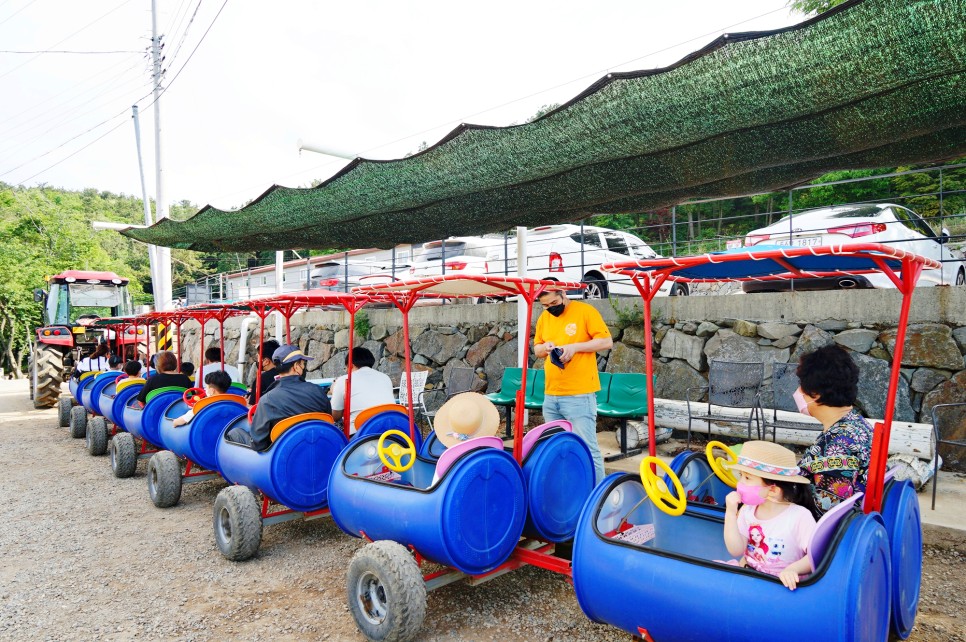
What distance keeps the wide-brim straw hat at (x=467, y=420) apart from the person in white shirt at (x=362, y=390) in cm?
146

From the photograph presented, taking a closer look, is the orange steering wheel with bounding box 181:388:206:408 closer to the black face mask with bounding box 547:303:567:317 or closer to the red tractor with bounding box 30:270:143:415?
the black face mask with bounding box 547:303:567:317

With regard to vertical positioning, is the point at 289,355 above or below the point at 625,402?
above

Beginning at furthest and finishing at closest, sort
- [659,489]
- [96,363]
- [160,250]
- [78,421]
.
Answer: [160,250]
[96,363]
[78,421]
[659,489]

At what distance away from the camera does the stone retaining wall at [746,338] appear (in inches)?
236

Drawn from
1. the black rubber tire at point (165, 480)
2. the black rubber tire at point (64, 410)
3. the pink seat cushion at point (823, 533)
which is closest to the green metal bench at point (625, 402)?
the black rubber tire at point (165, 480)

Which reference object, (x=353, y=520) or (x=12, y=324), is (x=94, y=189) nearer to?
(x=12, y=324)

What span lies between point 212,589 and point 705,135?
13.6 ft

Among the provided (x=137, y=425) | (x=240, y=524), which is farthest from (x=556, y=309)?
(x=137, y=425)

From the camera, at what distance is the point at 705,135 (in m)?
4.00

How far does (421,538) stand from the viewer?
3.20m

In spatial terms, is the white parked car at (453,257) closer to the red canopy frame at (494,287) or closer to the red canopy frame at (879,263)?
the red canopy frame at (494,287)

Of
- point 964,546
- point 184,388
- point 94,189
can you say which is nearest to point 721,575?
point 964,546

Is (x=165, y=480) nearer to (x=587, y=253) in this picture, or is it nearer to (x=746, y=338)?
(x=746, y=338)

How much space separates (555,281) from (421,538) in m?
1.82
